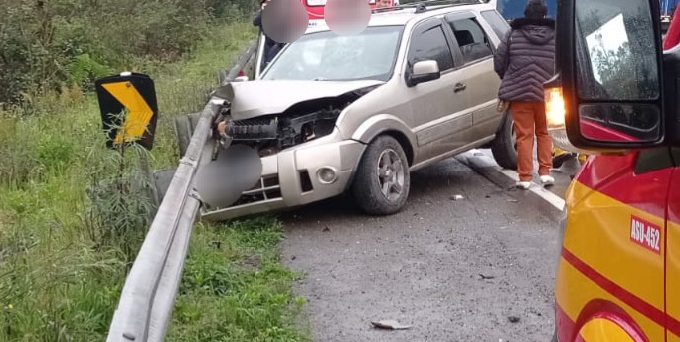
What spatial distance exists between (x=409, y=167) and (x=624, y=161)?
5.96 metres

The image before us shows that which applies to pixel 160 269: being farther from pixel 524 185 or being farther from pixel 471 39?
pixel 471 39

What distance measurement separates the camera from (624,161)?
Answer: 2.33 m

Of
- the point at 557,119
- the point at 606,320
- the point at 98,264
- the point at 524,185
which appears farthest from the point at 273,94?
the point at 606,320

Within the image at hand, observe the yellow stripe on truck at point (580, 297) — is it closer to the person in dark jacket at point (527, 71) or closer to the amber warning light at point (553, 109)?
the amber warning light at point (553, 109)

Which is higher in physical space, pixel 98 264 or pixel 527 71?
pixel 527 71

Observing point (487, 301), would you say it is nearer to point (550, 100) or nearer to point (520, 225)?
point (520, 225)

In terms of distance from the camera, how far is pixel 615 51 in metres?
1.99

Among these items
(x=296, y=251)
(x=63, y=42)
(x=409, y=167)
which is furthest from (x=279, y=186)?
(x=63, y=42)

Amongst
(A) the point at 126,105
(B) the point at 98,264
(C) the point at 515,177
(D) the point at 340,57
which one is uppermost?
(A) the point at 126,105

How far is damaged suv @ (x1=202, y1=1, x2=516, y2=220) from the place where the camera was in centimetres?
753

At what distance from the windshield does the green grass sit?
1.50m

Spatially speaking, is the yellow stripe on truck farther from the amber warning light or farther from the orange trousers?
the orange trousers

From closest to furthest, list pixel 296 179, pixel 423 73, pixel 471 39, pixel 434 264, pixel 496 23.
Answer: pixel 434 264, pixel 296 179, pixel 423 73, pixel 471 39, pixel 496 23

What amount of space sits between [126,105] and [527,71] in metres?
4.23
